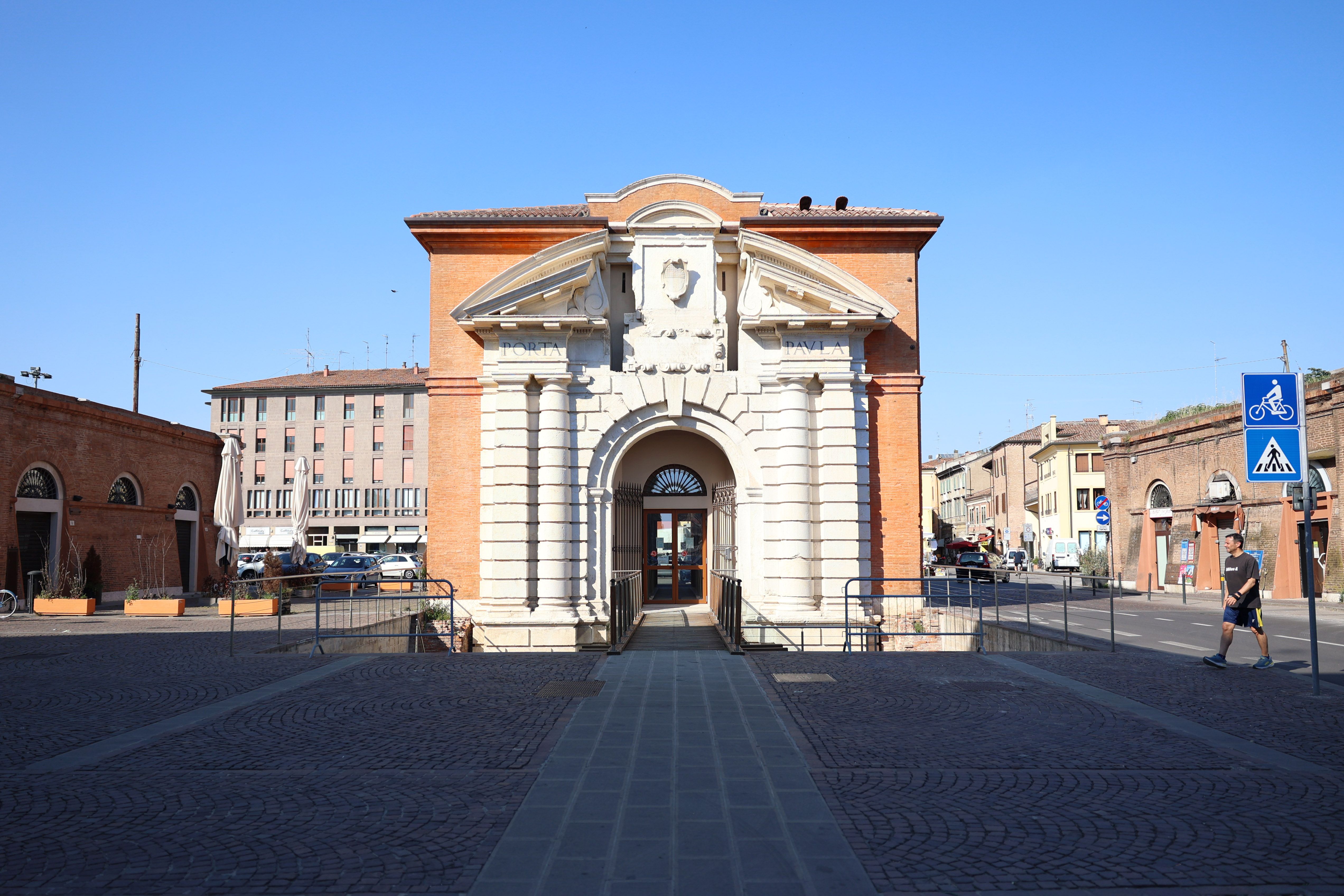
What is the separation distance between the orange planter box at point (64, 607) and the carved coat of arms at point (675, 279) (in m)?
16.4

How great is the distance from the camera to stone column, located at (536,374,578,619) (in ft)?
64.0

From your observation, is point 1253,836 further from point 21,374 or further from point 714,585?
point 21,374

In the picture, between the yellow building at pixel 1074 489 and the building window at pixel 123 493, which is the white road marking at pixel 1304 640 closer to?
the building window at pixel 123 493

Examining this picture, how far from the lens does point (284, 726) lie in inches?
345

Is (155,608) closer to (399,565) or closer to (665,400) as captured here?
(665,400)

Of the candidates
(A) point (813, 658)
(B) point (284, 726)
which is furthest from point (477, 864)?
(A) point (813, 658)

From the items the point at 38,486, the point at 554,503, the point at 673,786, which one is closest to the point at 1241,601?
the point at 673,786

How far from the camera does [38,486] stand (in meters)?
26.0

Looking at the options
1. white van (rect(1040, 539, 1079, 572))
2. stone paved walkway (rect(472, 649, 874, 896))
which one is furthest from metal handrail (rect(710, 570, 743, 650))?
white van (rect(1040, 539, 1079, 572))

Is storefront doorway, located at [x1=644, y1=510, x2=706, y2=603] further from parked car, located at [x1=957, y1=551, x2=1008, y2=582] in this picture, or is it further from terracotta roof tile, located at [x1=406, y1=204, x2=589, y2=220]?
parked car, located at [x1=957, y1=551, x2=1008, y2=582]

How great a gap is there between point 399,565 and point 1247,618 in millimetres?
39480

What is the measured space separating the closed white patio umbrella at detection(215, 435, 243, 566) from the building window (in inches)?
135

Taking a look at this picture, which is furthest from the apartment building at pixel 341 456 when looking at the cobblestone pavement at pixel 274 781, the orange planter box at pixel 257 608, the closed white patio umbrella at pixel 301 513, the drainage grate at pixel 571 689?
the drainage grate at pixel 571 689

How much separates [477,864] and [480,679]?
666cm
